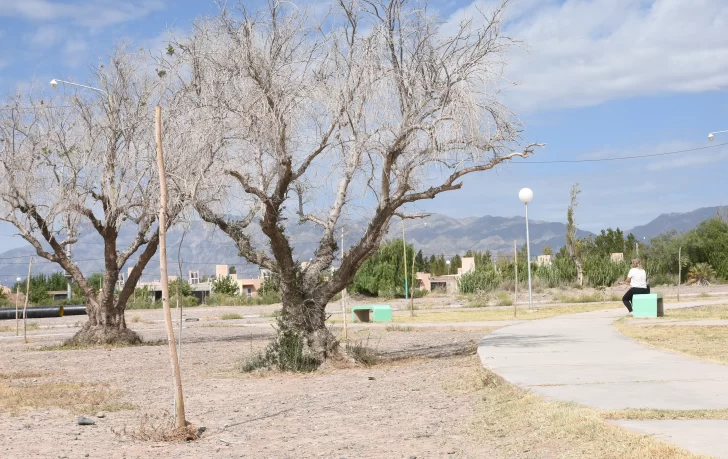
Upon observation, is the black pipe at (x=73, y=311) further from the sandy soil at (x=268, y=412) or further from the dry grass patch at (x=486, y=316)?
the sandy soil at (x=268, y=412)

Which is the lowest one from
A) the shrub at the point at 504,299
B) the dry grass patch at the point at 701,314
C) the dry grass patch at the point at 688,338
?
the dry grass patch at the point at 688,338

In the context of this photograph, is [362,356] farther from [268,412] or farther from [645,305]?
[645,305]

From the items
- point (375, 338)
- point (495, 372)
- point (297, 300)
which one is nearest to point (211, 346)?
point (375, 338)

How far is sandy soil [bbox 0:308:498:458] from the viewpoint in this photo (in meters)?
8.95

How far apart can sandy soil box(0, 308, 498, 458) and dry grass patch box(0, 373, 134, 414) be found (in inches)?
8.9

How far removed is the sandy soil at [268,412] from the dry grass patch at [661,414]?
121cm

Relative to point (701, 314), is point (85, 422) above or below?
below

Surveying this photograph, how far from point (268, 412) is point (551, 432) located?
13.8 ft

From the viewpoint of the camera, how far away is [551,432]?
8.22 m

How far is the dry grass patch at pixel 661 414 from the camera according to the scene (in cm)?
828

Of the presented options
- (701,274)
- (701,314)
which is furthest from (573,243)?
(701,314)

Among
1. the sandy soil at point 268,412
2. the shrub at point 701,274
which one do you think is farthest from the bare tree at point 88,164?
the shrub at point 701,274

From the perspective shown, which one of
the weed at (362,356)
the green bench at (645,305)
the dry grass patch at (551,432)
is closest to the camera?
the dry grass patch at (551,432)

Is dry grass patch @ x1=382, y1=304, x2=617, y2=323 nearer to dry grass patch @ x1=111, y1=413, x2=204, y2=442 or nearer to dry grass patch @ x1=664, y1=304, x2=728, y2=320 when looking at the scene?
dry grass patch @ x1=664, y1=304, x2=728, y2=320
